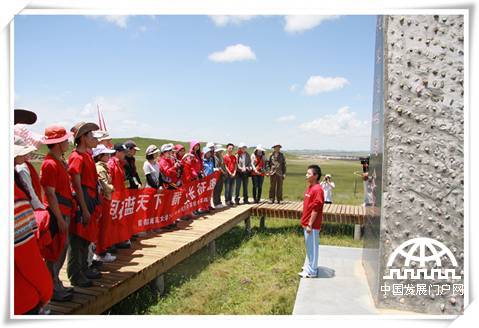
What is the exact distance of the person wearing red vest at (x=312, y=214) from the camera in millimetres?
5281

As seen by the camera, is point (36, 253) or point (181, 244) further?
point (181, 244)

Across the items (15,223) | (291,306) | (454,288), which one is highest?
(15,223)

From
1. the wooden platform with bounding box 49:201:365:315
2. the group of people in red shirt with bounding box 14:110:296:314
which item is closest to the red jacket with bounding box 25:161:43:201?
the group of people in red shirt with bounding box 14:110:296:314

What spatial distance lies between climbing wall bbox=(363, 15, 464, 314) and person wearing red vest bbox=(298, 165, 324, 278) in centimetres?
106

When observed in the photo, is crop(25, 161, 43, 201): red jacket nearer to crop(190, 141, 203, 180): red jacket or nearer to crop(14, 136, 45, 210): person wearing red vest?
crop(14, 136, 45, 210): person wearing red vest

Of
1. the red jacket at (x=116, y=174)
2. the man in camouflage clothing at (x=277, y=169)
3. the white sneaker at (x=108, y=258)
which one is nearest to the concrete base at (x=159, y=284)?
the white sneaker at (x=108, y=258)

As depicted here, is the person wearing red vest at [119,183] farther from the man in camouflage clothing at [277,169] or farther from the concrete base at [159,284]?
the man in camouflage clothing at [277,169]

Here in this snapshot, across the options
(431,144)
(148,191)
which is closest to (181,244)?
(148,191)

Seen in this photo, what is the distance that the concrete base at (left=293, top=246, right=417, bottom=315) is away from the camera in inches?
174

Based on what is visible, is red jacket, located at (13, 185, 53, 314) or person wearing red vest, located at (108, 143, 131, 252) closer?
red jacket, located at (13, 185, 53, 314)

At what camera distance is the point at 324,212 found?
360 inches
